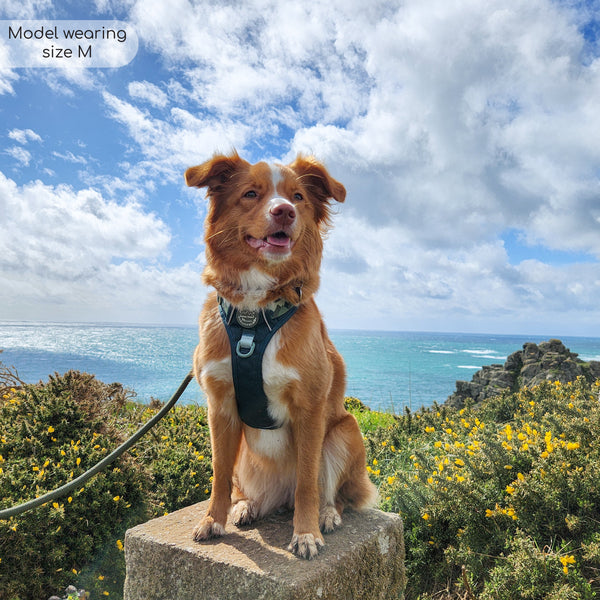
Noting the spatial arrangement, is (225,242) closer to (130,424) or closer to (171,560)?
(171,560)

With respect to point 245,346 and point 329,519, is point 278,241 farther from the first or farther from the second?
point 329,519

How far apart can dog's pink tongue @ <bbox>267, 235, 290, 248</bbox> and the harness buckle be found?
492mm

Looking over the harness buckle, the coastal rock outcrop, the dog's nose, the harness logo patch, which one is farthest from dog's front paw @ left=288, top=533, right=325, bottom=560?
the coastal rock outcrop

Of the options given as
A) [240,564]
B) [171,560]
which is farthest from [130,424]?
[240,564]

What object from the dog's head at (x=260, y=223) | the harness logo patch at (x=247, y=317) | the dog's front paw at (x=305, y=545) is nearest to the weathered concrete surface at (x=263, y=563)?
the dog's front paw at (x=305, y=545)

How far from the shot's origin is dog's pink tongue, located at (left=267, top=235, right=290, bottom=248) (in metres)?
2.43

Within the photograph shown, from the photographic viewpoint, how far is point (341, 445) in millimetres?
2855

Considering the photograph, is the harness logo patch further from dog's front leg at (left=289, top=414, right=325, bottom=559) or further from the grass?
the grass

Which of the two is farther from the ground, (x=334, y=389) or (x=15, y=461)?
(x=334, y=389)

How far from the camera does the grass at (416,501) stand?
326cm

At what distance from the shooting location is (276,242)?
7.97 ft

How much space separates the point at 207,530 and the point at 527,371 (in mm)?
8161

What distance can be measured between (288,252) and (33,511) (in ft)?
8.91

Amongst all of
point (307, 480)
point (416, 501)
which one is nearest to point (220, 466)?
point (307, 480)
